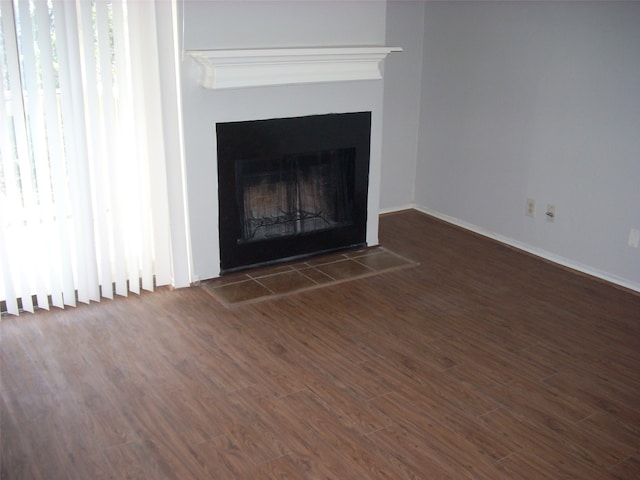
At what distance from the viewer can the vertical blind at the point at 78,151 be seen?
3.31 metres

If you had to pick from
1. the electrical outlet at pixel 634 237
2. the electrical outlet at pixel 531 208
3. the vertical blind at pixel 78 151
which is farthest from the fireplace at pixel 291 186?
the electrical outlet at pixel 634 237

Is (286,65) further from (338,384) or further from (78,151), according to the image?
(338,384)

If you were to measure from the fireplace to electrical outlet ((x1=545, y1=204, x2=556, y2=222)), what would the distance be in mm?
1219

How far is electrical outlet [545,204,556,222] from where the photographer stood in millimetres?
4441

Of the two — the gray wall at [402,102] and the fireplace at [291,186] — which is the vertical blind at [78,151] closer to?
the fireplace at [291,186]

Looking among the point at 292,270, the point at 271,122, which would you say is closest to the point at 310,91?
the point at 271,122

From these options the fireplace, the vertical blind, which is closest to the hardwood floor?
the vertical blind

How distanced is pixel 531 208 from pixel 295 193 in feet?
5.35

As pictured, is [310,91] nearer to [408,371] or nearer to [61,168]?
[61,168]

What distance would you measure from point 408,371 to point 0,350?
6.42ft

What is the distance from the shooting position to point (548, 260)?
450 cm

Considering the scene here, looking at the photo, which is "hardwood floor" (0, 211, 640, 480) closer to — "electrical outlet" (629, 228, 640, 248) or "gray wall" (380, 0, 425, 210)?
"electrical outlet" (629, 228, 640, 248)

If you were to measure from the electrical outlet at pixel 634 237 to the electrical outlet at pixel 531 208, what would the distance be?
0.72 metres

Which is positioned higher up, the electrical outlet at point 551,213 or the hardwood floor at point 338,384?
the electrical outlet at point 551,213
